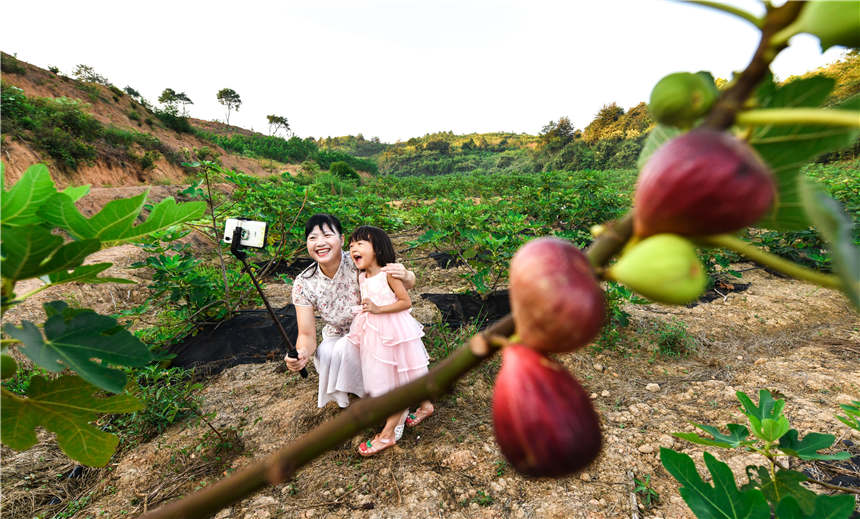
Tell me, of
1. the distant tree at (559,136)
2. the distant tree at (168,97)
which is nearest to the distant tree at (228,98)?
the distant tree at (168,97)

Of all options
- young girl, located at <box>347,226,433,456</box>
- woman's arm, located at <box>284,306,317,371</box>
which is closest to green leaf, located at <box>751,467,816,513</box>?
young girl, located at <box>347,226,433,456</box>

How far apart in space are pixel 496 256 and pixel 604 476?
6.13 feet

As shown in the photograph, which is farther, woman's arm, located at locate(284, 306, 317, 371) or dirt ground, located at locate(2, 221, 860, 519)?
woman's arm, located at locate(284, 306, 317, 371)

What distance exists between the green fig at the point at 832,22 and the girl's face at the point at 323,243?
2306 millimetres

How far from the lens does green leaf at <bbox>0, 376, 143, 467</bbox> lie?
59 centimetres

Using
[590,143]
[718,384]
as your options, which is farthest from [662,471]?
[590,143]

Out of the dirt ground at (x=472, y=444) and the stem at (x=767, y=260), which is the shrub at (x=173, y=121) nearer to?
the dirt ground at (x=472, y=444)

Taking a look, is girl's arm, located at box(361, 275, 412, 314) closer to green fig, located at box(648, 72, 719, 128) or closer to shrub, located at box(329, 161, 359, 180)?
green fig, located at box(648, 72, 719, 128)

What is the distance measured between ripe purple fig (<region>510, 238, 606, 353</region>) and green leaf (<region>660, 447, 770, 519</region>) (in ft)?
2.30

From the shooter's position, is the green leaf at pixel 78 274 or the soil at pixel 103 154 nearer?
the green leaf at pixel 78 274

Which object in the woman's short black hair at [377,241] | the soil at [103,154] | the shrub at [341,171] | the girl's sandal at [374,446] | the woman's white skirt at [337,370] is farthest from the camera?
the shrub at [341,171]

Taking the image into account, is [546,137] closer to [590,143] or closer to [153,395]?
[590,143]

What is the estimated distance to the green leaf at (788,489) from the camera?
0.82m

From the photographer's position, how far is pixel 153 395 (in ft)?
7.98
